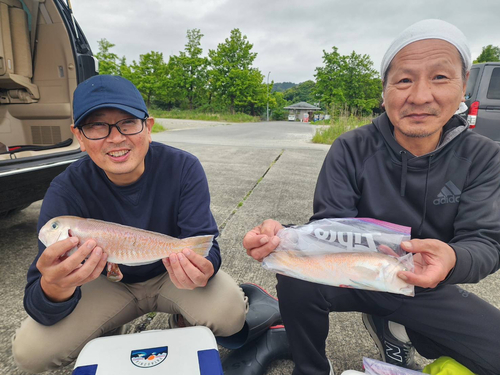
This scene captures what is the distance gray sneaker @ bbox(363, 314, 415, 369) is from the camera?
152 cm

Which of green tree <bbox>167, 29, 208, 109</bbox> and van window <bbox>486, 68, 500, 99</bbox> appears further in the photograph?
green tree <bbox>167, 29, 208, 109</bbox>

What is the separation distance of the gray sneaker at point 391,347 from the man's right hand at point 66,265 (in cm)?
149

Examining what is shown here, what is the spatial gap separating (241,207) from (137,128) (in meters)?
2.60

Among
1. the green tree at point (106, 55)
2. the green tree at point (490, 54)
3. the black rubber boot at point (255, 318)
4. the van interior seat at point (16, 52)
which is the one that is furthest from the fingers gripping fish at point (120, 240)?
the green tree at point (490, 54)

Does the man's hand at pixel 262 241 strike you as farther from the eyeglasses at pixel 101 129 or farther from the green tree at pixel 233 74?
the green tree at pixel 233 74

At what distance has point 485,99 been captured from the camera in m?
6.99

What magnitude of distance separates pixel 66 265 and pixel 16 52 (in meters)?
3.79

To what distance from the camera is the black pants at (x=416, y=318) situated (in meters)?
1.27

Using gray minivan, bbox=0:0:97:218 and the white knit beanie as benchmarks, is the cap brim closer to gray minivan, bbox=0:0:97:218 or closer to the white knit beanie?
the white knit beanie

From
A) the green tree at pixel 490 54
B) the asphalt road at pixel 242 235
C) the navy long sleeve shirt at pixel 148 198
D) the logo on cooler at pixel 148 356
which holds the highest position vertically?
the green tree at pixel 490 54

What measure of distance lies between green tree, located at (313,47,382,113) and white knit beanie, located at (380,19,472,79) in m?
47.4

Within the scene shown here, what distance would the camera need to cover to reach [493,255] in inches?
50.3

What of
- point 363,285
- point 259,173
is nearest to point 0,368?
point 363,285

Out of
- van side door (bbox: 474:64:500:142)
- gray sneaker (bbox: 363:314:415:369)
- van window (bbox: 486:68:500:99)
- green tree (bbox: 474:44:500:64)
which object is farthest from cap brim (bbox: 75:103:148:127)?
green tree (bbox: 474:44:500:64)
